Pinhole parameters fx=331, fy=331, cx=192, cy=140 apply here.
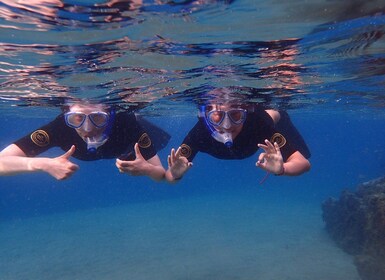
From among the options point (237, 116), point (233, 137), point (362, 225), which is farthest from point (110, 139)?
point (362, 225)

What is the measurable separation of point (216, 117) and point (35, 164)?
4.80 m

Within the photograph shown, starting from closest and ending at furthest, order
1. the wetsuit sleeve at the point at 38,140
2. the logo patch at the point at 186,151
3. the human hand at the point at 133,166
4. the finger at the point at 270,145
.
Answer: the human hand at the point at 133,166
the finger at the point at 270,145
the wetsuit sleeve at the point at 38,140
the logo patch at the point at 186,151

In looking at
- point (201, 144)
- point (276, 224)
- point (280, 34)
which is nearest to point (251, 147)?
point (201, 144)

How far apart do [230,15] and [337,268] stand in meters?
15.0

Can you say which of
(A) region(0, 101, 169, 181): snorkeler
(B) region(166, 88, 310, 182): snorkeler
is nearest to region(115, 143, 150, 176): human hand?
(A) region(0, 101, 169, 181): snorkeler

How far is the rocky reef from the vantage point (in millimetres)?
14727

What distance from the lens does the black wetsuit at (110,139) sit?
29.6ft

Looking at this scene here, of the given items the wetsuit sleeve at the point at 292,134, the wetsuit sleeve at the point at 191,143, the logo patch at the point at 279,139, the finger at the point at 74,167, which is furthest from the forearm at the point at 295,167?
the finger at the point at 74,167

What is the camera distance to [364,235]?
1670 centimetres

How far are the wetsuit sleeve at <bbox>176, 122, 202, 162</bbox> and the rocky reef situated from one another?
9.83 m

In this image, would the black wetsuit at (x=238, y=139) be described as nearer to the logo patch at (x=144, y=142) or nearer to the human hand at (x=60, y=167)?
the logo patch at (x=144, y=142)

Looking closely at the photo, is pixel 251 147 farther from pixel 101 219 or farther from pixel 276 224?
pixel 101 219

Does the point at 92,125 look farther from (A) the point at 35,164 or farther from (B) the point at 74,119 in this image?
(A) the point at 35,164

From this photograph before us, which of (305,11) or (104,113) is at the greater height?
(305,11)
